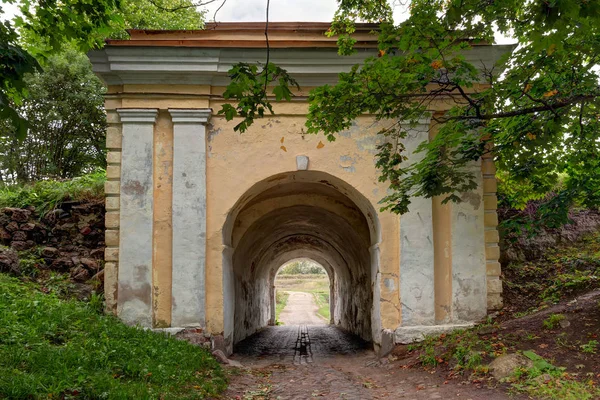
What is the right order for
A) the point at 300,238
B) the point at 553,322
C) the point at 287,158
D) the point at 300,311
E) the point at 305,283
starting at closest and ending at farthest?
the point at 553,322
the point at 287,158
the point at 300,238
the point at 300,311
the point at 305,283

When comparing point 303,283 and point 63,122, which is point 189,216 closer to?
point 63,122

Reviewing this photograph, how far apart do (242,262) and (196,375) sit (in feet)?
21.1

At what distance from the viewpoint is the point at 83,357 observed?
4.95 m

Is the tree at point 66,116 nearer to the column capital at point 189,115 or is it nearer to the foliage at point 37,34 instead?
the column capital at point 189,115

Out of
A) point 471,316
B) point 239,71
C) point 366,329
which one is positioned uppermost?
point 239,71

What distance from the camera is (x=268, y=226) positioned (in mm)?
12820

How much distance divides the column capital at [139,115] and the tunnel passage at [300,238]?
2.05m

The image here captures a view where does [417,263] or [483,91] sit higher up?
[483,91]

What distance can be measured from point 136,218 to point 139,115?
1.68m

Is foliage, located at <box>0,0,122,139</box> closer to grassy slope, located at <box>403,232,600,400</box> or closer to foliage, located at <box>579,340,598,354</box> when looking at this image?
grassy slope, located at <box>403,232,600,400</box>

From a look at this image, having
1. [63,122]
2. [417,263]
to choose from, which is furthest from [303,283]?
[417,263]

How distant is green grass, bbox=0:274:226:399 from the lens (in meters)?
4.27

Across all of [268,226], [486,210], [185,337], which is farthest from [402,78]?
[268,226]

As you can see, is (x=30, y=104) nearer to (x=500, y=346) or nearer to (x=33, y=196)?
(x=33, y=196)
